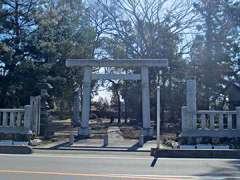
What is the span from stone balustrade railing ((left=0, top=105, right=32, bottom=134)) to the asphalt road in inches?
361

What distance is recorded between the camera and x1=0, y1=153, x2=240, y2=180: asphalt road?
11055 mm

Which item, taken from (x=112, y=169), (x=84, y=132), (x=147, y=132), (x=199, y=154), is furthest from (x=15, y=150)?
(x=147, y=132)

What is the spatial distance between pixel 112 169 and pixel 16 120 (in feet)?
44.2

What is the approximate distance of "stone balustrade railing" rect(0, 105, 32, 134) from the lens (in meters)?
24.1

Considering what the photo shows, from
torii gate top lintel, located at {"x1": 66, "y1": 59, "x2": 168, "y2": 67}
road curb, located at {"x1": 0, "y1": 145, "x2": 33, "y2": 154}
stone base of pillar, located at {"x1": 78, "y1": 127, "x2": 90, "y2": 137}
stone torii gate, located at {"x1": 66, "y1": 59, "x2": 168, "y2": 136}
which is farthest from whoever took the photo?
torii gate top lintel, located at {"x1": 66, "y1": 59, "x2": 168, "y2": 67}

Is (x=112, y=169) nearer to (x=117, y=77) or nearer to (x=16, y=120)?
(x=16, y=120)

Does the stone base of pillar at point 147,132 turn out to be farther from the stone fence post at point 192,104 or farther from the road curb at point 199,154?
the road curb at point 199,154

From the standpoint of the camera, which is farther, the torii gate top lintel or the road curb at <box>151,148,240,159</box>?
the torii gate top lintel

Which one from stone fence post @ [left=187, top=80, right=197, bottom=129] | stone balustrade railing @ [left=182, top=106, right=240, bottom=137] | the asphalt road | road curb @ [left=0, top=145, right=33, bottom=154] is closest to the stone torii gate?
stone fence post @ [left=187, top=80, right=197, bottom=129]

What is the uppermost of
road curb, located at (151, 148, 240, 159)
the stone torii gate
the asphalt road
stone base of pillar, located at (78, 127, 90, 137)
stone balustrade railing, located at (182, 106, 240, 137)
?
the stone torii gate

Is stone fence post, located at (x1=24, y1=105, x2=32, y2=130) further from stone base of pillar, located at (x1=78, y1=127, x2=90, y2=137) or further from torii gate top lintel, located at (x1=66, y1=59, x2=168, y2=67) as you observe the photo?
torii gate top lintel, located at (x1=66, y1=59, x2=168, y2=67)

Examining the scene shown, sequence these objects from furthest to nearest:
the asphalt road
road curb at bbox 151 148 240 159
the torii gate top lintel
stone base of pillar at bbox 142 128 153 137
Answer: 1. the torii gate top lintel
2. stone base of pillar at bbox 142 128 153 137
3. road curb at bbox 151 148 240 159
4. the asphalt road

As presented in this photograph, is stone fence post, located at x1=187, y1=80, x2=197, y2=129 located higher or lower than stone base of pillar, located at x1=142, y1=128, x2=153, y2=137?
higher

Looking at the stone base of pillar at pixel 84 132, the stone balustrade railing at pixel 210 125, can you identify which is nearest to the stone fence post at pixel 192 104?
the stone balustrade railing at pixel 210 125
